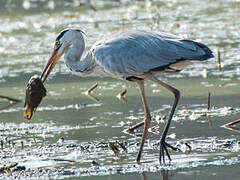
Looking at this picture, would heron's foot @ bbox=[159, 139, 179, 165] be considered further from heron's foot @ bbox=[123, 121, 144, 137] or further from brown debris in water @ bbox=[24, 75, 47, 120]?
brown debris in water @ bbox=[24, 75, 47, 120]

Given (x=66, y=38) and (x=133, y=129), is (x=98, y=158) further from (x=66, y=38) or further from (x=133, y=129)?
(x=66, y=38)

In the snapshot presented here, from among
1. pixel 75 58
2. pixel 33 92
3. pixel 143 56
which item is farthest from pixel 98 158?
pixel 75 58

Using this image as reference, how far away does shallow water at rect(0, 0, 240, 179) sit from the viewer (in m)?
6.94

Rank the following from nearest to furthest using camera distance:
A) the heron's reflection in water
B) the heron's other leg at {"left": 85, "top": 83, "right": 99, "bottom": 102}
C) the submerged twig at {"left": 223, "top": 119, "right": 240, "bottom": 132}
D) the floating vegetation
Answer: the heron's reflection in water < the floating vegetation < the submerged twig at {"left": 223, "top": 119, "right": 240, "bottom": 132} < the heron's other leg at {"left": 85, "top": 83, "right": 99, "bottom": 102}

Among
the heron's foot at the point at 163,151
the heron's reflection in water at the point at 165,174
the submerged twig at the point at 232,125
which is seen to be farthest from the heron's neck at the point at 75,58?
the heron's reflection in water at the point at 165,174

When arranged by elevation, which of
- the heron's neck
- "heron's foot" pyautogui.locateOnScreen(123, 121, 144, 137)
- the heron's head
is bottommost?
"heron's foot" pyautogui.locateOnScreen(123, 121, 144, 137)

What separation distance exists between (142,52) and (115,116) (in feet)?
6.33

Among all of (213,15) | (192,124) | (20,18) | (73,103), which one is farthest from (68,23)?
(192,124)

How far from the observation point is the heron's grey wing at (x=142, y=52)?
7.43 m

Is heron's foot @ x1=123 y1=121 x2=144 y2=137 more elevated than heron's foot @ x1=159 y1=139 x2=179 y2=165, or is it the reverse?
heron's foot @ x1=159 y1=139 x2=179 y2=165

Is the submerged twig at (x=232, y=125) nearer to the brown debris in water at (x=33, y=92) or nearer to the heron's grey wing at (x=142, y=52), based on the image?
the heron's grey wing at (x=142, y=52)

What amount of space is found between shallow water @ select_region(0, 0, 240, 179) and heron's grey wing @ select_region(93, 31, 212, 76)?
0.93m

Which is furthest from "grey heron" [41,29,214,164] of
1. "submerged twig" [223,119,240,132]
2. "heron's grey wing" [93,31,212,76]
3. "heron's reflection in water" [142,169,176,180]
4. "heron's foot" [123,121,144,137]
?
"submerged twig" [223,119,240,132]

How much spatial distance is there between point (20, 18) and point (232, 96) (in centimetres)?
1064
